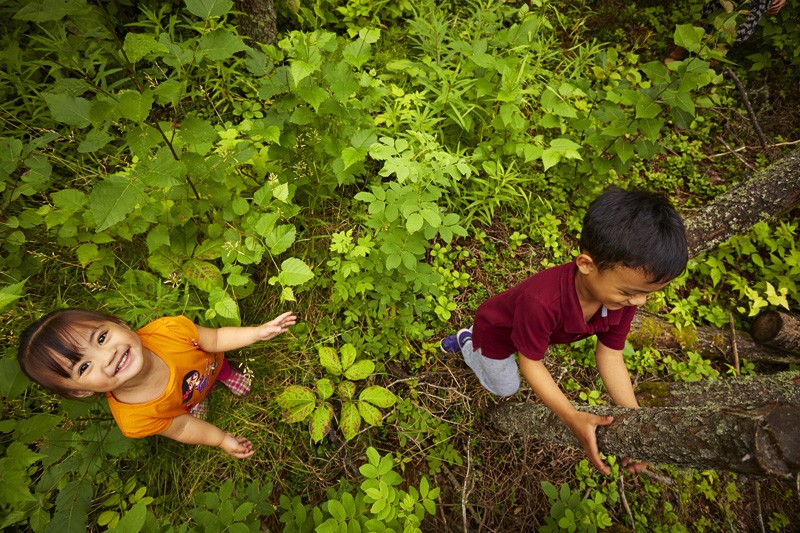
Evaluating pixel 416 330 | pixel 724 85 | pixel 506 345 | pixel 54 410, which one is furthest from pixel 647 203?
pixel 724 85

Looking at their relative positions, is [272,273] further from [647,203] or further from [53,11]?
[647,203]

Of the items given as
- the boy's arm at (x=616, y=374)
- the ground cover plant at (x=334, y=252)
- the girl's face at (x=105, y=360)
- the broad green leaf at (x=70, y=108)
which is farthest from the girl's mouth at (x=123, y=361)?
the boy's arm at (x=616, y=374)

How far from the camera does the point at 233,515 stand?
67.2 inches

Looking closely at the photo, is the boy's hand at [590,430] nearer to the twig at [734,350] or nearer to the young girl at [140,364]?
the young girl at [140,364]

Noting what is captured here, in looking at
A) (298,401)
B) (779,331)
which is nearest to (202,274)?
(298,401)

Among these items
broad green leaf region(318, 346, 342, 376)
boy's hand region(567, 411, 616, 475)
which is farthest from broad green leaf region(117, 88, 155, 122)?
boy's hand region(567, 411, 616, 475)

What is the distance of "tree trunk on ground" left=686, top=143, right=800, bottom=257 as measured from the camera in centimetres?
282

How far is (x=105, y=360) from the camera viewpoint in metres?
1.56

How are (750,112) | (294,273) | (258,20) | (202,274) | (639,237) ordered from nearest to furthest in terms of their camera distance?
(639,237)
(294,273)
(202,274)
(258,20)
(750,112)

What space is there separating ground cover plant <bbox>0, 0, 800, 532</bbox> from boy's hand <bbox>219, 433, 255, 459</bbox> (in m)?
0.16

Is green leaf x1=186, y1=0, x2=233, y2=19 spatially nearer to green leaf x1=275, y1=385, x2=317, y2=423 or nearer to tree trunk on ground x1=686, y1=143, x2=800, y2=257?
green leaf x1=275, y1=385, x2=317, y2=423

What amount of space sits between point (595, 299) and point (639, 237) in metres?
0.36

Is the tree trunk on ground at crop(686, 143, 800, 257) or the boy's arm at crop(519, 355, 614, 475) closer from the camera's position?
the boy's arm at crop(519, 355, 614, 475)

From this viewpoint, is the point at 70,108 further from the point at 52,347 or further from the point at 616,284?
the point at 616,284
